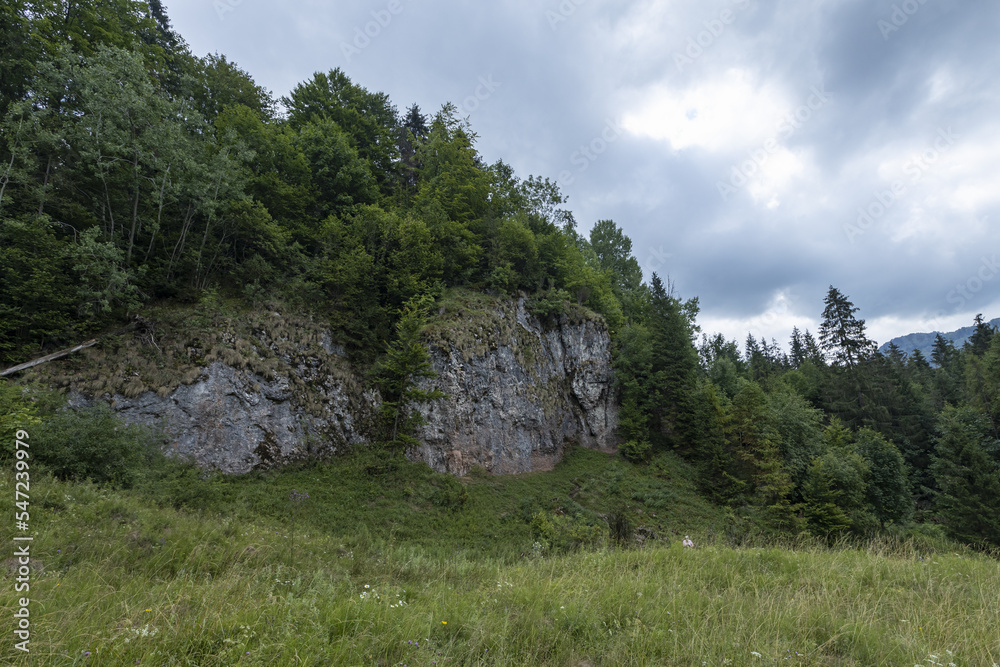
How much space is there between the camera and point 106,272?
1255 cm

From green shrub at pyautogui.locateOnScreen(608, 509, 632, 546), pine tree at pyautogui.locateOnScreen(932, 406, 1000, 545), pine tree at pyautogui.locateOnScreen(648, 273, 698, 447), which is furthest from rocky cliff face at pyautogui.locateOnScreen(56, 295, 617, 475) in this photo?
pine tree at pyautogui.locateOnScreen(932, 406, 1000, 545)

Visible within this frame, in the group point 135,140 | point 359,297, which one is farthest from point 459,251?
point 135,140

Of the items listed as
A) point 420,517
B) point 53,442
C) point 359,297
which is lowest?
point 420,517

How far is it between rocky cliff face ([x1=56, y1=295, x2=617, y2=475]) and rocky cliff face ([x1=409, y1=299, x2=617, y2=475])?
2.9 inches

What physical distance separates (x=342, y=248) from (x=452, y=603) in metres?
18.9

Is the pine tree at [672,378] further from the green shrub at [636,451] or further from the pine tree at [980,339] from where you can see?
the pine tree at [980,339]

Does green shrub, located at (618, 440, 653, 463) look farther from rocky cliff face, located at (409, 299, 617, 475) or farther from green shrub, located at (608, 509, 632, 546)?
green shrub, located at (608, 509, 632, 546)

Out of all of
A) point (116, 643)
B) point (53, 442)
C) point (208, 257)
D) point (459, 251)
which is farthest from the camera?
point (459, 251)

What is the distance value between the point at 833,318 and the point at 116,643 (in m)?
54.6

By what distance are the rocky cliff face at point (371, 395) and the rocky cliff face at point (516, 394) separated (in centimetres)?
7

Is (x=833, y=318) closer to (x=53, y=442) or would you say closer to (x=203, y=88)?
(x=53, y=442)

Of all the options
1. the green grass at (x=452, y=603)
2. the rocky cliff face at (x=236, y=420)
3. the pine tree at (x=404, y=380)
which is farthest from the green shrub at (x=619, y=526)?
→ the rocky cliff face at (x=236, y=420)

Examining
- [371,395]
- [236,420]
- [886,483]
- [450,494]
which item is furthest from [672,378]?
[236,420]

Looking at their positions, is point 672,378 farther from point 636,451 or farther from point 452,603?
point 452,603
